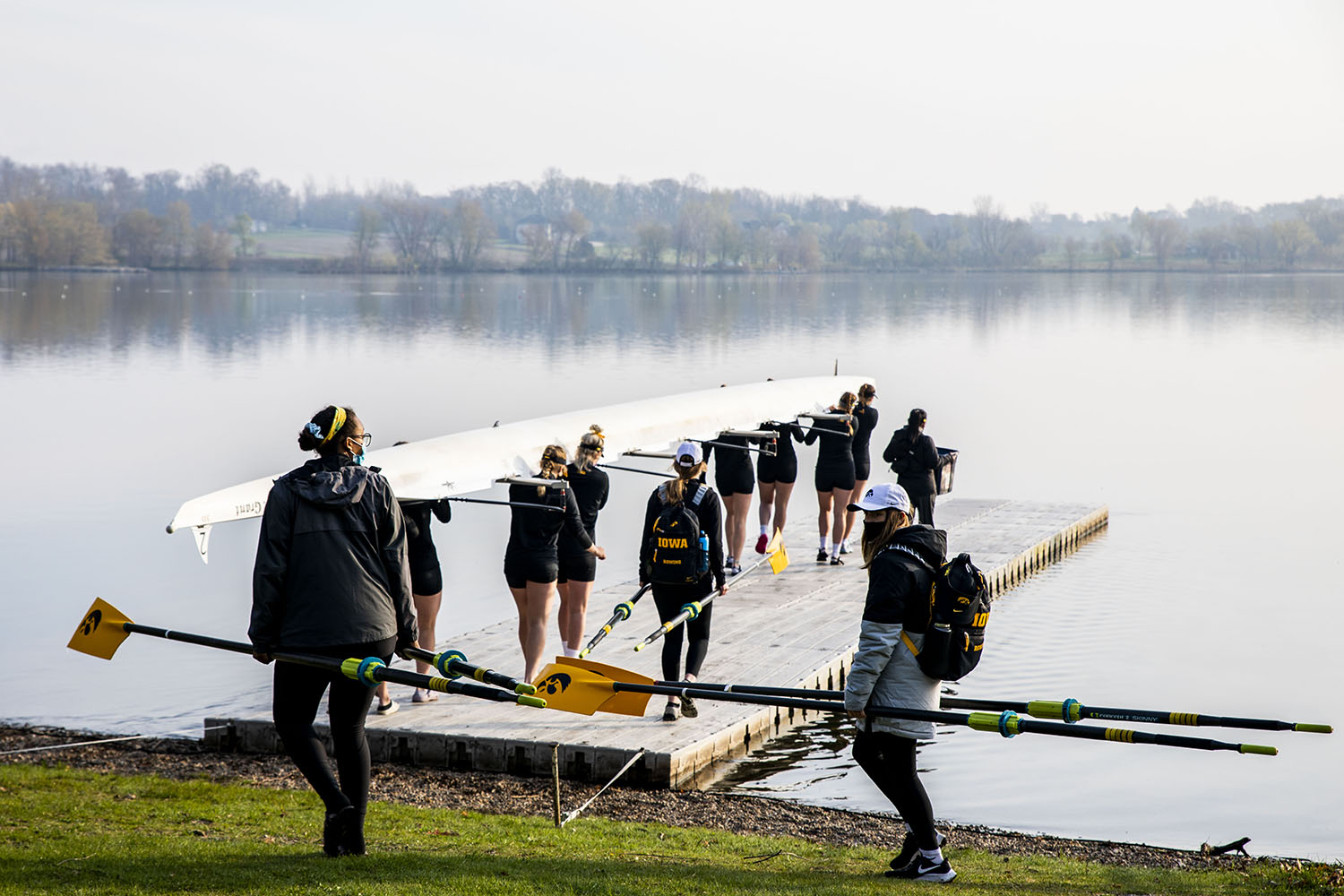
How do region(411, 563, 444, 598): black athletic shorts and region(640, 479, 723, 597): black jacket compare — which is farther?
region(411, 563, 444, 598): black athletic shorts

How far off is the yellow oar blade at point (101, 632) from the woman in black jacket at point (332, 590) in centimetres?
172

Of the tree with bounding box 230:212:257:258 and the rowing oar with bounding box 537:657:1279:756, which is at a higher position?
the tree with bounding box 230:212:257:258

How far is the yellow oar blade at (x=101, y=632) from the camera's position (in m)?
7.01

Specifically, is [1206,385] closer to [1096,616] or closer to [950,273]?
[1096,616]

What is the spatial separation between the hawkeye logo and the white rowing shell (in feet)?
9.85

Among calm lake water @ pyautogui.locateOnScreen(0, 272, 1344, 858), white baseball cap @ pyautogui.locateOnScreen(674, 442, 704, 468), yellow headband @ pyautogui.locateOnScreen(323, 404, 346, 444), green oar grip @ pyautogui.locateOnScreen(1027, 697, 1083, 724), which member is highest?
yellow headband @ pyautogui.locateOnScreen(323, 404, 346, 444)

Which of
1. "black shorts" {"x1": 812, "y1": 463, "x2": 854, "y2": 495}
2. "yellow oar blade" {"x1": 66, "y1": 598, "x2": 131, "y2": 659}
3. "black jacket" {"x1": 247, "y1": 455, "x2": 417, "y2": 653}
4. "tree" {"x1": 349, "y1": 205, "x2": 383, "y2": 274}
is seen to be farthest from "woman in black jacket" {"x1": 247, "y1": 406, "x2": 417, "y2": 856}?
"tree" {"x1": 349, "y1": 205, "x2": 383, "y2": 274}

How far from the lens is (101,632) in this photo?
23.0 ft

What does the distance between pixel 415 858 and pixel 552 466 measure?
142 inches

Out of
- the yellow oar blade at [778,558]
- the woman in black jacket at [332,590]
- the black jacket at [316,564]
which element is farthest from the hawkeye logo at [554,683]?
the yellow oar blade at [778,558]

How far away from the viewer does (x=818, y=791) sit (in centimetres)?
961

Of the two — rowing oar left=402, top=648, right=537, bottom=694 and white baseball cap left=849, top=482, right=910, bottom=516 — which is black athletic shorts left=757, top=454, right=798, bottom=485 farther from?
rowing oar left=402, top=648, right=537, bottom=694

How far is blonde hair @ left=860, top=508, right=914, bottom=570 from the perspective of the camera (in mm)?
6102

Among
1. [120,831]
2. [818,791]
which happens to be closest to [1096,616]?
[818,791]
